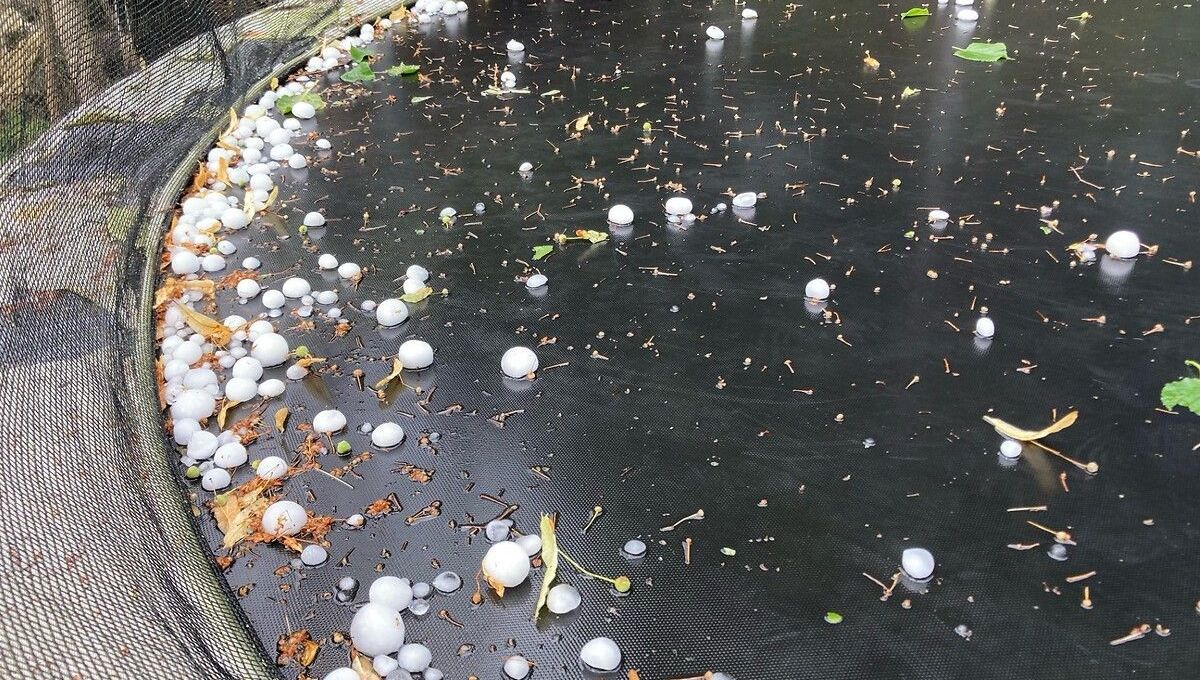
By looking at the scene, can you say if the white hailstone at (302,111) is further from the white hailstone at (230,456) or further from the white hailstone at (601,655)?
the white hailstone at (601,655)

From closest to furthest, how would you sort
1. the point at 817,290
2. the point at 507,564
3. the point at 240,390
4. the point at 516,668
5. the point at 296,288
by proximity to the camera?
the point at 516,668, the point at 507,564, the point at 240,390, the point at 817,290, the point at 296,288

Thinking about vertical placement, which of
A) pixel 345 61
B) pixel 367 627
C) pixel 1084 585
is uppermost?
pixel 1084 585

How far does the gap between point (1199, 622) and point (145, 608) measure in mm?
1660

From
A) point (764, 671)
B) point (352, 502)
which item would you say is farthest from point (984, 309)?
point (352, 502)

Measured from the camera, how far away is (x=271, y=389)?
1.87m

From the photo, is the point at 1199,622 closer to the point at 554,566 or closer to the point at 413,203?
the point at 554,566

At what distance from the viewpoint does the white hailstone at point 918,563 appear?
1398 millimetres

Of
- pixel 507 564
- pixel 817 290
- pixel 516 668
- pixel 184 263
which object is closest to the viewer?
pixel 516 668

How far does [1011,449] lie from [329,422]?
1.41 metres

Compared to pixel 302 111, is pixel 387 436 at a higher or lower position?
higher

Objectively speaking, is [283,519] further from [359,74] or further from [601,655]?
[359,74]

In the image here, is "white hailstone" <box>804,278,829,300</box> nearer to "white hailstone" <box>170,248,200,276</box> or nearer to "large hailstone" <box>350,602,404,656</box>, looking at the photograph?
"large hailstone" <box>350,602,404,656</box>

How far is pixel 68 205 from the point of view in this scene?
7.52 feet

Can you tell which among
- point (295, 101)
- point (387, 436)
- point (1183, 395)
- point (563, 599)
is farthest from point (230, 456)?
point (295, 101)
